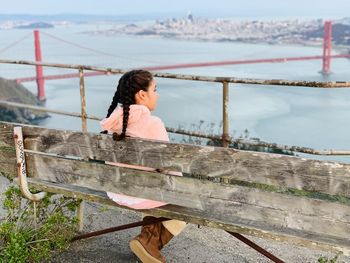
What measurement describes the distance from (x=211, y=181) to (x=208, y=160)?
0.29 feet

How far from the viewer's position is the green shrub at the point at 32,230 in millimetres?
2068

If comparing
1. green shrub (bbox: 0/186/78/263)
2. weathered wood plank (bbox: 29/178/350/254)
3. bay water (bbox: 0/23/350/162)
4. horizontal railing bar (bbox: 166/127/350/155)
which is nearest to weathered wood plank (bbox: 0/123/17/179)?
weathered wood plank (bbox: 29/178/350/254)

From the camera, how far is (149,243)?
6.28 feet

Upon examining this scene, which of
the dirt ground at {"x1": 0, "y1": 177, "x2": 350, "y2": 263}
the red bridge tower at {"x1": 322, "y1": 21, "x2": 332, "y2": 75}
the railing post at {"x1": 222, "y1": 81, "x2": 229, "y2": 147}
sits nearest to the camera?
the railing post at {"x1": 222, "y1": 81, "x2": 229, "y2": 147}

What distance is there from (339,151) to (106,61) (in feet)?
144

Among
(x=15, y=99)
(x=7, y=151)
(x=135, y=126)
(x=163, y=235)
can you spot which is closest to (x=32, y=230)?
(x=7, y=151)

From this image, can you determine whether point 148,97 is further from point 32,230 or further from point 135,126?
point 32,230

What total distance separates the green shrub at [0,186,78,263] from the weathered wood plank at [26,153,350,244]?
0.38 metres

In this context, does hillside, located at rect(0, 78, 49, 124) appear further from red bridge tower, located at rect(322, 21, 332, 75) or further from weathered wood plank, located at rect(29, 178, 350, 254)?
weathered wood plank, located at rect(29, 178, 350, 254)

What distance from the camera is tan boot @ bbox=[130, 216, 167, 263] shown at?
6.16 feet

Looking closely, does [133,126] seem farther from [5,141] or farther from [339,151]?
[339,151]

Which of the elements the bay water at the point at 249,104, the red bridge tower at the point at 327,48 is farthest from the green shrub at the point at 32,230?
the red bridge tower at the point at 327,48

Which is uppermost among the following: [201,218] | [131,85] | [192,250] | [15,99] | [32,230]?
[131,85]

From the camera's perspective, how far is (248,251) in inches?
98.7
